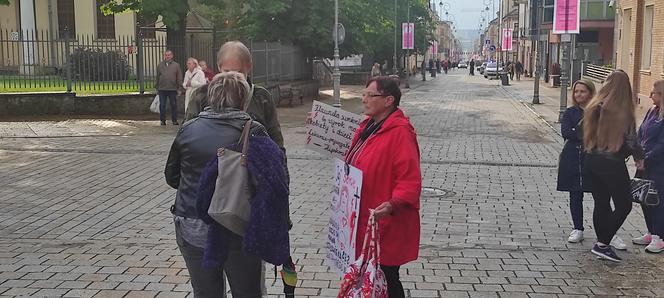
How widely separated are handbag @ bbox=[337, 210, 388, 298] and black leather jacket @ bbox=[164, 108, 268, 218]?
2.83 feet

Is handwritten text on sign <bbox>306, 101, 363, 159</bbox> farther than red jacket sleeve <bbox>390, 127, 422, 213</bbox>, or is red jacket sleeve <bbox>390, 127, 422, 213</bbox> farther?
handwritten text on sign <bbox>306, 101, 363, 159</bbox>

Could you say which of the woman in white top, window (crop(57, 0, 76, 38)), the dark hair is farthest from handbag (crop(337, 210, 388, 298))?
window (crop(57, 0, 76, 38))

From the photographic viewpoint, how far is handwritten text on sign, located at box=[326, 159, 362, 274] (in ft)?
13.5

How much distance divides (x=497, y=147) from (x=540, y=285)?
9320 mm

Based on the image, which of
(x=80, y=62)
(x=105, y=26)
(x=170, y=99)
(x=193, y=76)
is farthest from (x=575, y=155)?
(x=105, y=26)

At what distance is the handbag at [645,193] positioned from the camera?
6.60m

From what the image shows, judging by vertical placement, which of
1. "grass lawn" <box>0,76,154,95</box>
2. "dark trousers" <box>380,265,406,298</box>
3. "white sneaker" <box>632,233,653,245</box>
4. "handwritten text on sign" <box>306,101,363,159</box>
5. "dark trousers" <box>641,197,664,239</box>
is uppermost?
"handwritten text on sign" <box>306,101,363,159</box>

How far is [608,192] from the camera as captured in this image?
21.1 ft

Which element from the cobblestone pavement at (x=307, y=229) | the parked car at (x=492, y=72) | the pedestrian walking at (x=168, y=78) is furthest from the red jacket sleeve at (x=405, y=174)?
the parked car at (x=492, y=72)

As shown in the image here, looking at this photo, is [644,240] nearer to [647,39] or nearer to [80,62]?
[80,62]

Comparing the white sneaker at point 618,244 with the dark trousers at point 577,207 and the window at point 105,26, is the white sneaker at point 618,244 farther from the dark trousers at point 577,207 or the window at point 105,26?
the window at point 105,26

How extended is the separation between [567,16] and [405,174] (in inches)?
681

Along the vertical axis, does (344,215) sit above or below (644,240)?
above

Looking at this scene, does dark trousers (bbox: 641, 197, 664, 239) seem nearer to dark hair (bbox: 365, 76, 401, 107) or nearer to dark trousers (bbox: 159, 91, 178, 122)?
dark hair (bbox: 365, 76, 401, 107)
